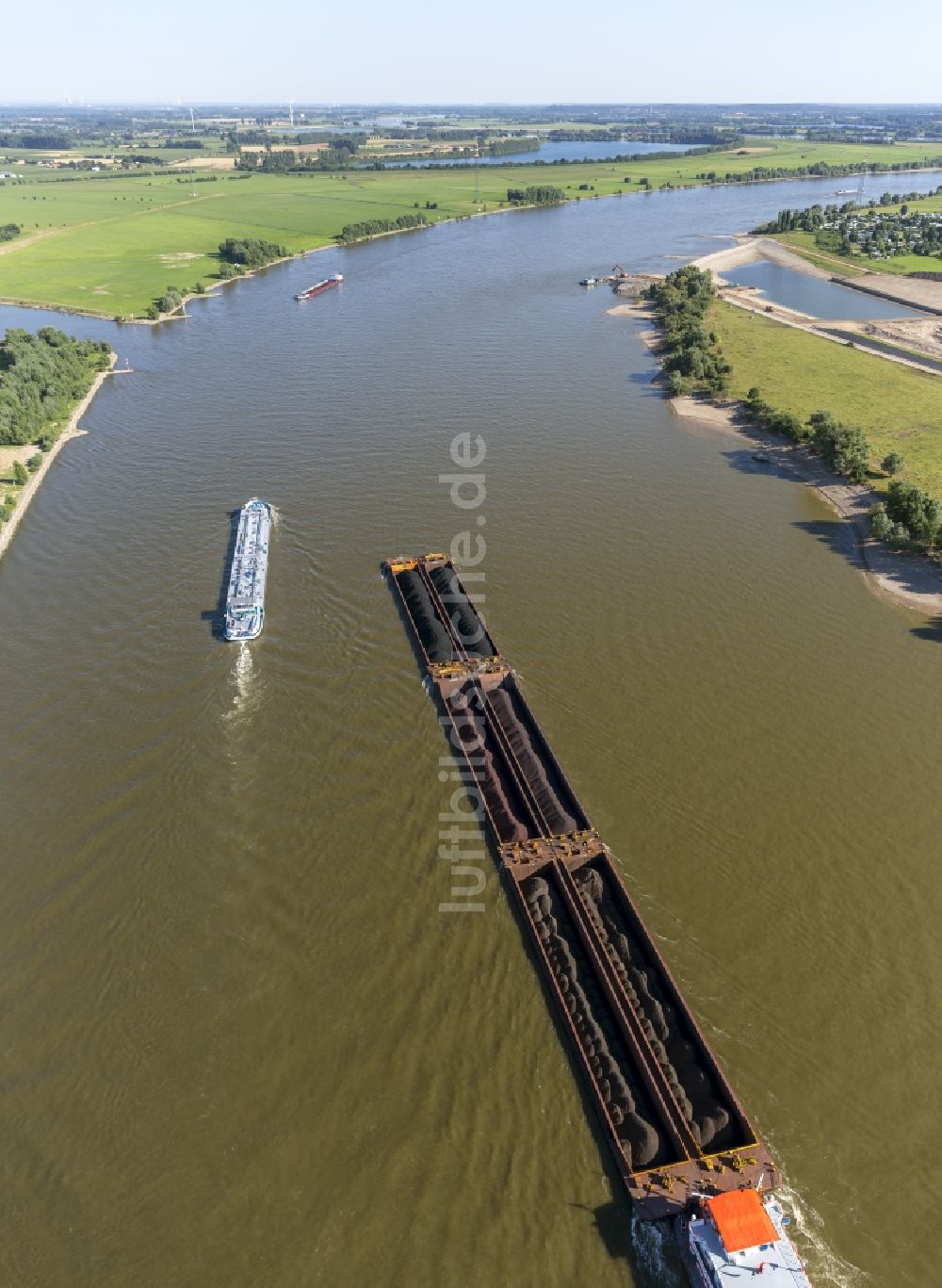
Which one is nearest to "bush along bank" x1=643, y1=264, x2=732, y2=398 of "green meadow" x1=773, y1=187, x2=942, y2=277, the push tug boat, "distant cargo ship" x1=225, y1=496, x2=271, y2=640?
"green meadow" x1=773, y1=187, x2=942, y2=277

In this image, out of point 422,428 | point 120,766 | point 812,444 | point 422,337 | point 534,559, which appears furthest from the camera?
point 422,337

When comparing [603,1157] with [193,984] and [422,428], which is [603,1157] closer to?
[193,984]

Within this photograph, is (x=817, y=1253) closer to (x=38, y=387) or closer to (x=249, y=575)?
(x=249, y=575)

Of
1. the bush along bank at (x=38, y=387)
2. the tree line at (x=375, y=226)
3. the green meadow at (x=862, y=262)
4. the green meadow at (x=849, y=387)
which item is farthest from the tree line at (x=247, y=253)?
the green meadow at (x=862, y=262)

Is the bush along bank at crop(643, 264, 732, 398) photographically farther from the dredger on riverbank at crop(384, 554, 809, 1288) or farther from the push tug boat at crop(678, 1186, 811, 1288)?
the push tug boat at crop(678, 1186, 811, 1288)

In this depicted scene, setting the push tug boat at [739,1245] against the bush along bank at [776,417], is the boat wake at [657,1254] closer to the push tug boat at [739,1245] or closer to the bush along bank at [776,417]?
the push tug boat at [739,1245]

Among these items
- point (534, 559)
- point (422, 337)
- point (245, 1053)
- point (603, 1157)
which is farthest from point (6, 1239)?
point (422, 337)
